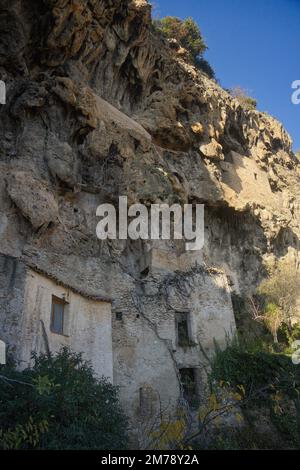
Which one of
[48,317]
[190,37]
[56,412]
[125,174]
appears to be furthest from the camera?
[190,37]

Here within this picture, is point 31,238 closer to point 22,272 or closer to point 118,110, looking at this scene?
point 22,272

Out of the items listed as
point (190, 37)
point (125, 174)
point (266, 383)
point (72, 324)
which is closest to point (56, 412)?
point (72, 324)

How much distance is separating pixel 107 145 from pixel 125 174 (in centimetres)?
178

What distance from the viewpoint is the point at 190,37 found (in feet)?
127

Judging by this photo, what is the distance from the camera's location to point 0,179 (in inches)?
649


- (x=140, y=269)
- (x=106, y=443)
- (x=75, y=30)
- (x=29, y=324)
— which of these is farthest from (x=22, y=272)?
(x=75, y=30)

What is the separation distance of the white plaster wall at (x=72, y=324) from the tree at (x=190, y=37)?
28958 millimetres

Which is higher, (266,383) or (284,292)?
(284,292)

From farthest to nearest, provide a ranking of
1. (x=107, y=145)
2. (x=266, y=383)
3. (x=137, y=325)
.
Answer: (x=107, y=145) → (x=137, y=325) → (x=266, y=383)

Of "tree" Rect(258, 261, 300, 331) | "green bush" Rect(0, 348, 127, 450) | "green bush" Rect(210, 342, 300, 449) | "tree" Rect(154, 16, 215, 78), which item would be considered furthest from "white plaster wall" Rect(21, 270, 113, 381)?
"tree" Rect(154, 16, 215, 78)

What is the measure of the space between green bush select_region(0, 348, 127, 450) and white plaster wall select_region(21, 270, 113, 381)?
1.57 m

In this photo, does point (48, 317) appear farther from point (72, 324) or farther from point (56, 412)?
point (56, 412)

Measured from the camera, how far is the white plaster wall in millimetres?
12516

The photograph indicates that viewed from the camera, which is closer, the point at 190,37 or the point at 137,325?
the point at 137,325
